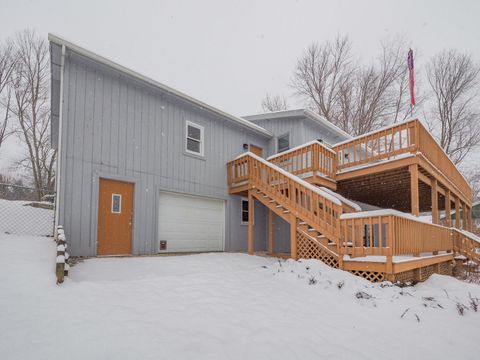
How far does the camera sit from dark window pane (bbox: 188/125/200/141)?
10.2 meters

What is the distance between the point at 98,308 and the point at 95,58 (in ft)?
21.9

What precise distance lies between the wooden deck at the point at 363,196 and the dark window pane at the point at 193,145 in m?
1.47

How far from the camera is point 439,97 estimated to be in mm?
20953

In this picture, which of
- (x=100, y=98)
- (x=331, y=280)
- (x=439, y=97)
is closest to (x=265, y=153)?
(x=100, y=98)

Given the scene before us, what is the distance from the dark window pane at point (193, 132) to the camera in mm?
10250

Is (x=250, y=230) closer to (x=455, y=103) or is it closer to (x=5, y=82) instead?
(x=5, y=82)

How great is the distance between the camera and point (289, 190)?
809cm

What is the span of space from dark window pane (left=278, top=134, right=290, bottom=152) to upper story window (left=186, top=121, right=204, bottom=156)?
4396 millimetres

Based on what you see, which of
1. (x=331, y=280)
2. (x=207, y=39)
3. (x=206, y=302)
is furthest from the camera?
(x=207, y=39)

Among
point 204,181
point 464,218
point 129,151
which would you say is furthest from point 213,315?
point 464,218

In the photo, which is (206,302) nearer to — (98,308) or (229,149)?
(98,308)

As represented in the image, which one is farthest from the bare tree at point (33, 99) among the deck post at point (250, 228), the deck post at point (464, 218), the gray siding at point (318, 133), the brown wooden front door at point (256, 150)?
the deck post at point (464, 218)

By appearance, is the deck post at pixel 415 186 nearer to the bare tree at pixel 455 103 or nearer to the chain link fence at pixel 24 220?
the chain link fence at pixel 24 220

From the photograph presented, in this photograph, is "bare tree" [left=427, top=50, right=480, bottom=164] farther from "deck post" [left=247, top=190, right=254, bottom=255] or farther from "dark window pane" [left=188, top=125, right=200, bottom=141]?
"dark window pane" [left=188, top=125, right=200, bottom=141]
